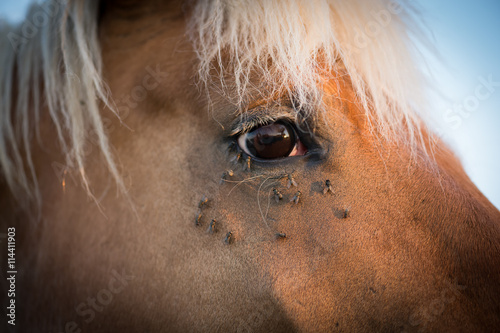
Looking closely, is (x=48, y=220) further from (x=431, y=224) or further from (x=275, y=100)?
(x=431, y=224)

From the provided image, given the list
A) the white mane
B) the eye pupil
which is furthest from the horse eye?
the white mane

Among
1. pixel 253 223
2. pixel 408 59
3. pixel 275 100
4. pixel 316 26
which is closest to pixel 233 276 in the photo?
pixel 253 223

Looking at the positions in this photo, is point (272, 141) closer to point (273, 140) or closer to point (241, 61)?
point (273, 140)

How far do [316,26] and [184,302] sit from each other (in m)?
1.11

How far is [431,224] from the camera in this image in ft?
3.51

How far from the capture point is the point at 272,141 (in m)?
1.16

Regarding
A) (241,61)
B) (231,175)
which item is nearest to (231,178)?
(231,175)

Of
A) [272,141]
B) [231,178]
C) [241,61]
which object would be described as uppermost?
[241,61]

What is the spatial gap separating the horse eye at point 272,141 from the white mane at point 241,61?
0.11m

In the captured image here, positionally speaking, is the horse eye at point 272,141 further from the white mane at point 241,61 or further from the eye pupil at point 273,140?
the white mane at point 241,61

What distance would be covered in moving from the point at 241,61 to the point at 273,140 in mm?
326

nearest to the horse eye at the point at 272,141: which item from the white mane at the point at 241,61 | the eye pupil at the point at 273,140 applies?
the eye pupil at the point at 273,140

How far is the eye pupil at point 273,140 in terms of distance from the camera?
1161mm

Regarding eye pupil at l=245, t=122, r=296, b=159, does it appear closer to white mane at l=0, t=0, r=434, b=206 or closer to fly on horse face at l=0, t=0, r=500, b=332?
fly on horse face at l=0, t=0, r=500, b=332
